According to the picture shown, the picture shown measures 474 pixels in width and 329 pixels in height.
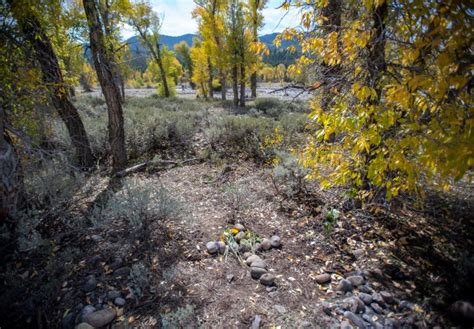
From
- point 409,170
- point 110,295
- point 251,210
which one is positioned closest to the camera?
point 409,170

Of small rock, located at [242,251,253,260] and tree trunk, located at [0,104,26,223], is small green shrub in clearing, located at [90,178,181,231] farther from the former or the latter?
small rock, located at [242,251,253,260]

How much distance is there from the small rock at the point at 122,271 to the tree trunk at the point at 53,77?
102 inches

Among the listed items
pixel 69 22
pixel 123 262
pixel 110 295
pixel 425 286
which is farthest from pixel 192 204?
pixel 69 22

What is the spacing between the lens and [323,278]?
251cm

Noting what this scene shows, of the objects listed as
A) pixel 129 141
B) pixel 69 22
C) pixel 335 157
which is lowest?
pixel 129 141

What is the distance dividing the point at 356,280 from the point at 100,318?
97.7 inches

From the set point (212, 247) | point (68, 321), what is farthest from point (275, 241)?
point (68, 321)

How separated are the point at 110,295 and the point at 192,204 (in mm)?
1888

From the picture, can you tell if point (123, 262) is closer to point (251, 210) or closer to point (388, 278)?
point (251, 210)

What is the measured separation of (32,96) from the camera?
11.6 feet

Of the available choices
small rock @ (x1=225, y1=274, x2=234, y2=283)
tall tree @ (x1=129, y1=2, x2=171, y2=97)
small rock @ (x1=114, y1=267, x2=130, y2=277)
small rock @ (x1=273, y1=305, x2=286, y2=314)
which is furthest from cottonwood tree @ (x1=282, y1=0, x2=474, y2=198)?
tall tree @ (x1=129, y1=2, x2=171, y2=97)

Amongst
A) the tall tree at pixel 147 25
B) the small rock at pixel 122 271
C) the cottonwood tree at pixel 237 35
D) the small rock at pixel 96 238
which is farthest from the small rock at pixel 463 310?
the tall tree at pixel 147 25

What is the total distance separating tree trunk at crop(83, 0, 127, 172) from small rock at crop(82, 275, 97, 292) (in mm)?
3371

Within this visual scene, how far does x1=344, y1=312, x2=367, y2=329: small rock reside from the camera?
6.52ft
